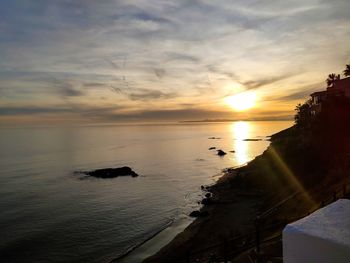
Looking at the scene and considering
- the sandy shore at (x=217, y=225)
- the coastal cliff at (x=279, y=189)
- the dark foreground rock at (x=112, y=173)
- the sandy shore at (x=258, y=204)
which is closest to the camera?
the sandy shore at (x=258, y=204)

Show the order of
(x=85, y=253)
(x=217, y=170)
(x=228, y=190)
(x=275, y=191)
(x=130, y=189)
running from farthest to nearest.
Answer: (x=217, y=170)
(x=130, y=189)
(x=228, y=190)
(x=275, y=191)
(x=85, y=253)

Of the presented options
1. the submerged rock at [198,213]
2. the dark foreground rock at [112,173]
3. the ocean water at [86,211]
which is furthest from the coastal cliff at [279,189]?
the dark foreground rock at [112,173]

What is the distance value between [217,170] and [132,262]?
197ft

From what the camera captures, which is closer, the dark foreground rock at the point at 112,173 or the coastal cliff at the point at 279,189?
the coastal cliff at the point at 279,189

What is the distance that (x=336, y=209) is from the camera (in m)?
10.9

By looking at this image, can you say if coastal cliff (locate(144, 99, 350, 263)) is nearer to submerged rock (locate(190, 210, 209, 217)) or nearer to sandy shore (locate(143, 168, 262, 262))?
sandy shore (locate(143, 168, 262, 262))

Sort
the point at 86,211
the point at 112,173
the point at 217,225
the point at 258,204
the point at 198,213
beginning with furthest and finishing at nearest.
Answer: the point at 112,173, the point at 86,211, the point at 198,213, the point at 258,204, the point at 217,225

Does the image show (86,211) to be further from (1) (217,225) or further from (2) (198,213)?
(1) (217,225)

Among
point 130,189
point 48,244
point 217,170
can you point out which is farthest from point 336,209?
A: point 217,170

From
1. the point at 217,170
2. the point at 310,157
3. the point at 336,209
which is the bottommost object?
the point at 217,170

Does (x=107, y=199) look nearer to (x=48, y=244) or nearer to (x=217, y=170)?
(x=48, y=244)

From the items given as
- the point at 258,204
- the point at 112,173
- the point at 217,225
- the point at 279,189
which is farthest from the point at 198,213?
the point at 112,173

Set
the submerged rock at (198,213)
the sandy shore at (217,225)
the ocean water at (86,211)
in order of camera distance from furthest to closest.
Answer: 1. the submerged rock at (198,213)
2. the ocean water at (86,211)
3. the sandy shore at (217,225)

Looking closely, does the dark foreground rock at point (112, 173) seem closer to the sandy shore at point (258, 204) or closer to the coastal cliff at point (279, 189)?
the coastal cliff at point (279, 189)
